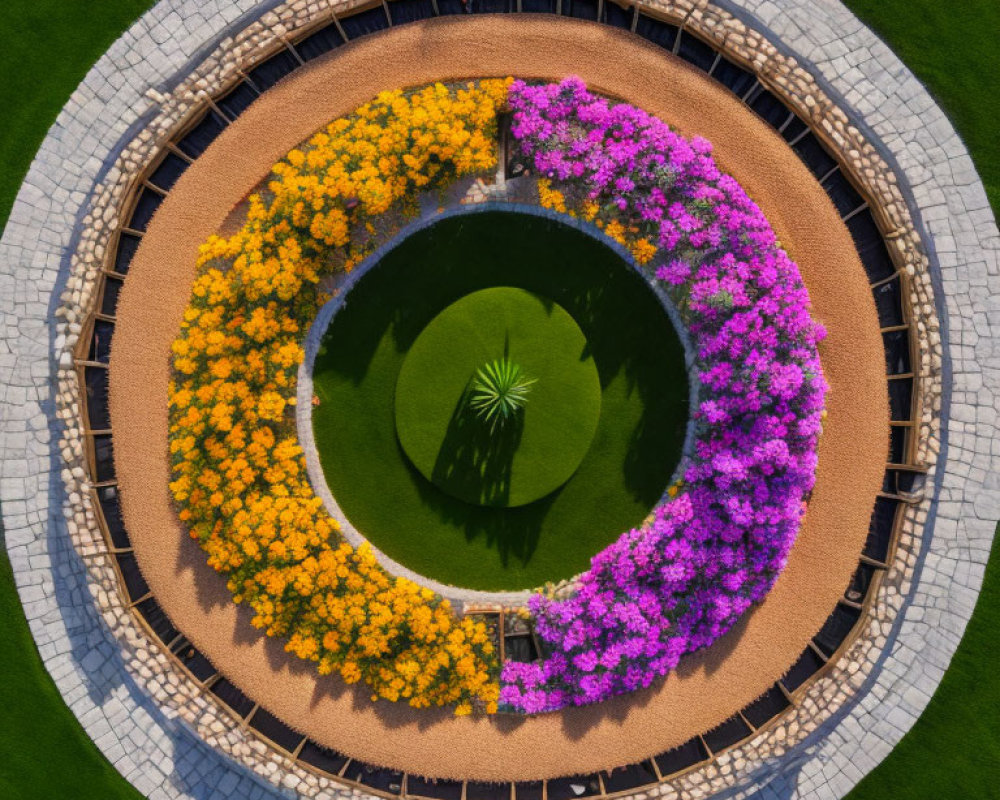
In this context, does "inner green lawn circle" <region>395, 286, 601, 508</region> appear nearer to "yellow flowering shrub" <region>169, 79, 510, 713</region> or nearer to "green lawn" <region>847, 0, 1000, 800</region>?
"yellow flowering shrub" <region>169, 79, 510, 713</region>

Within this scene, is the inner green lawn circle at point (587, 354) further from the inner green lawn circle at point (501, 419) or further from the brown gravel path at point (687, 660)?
the brown gravel path at point (687, 660)

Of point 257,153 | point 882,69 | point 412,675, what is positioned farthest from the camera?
point 882,69

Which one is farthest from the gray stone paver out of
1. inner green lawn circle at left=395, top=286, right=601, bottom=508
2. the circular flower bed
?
inner green lawn circle at left=395, top=286, right=601, bottom=508

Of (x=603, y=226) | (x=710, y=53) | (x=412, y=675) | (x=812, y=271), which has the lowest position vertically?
(x=412, y=675)

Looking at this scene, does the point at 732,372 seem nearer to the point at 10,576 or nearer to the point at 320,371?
the point at 320,371

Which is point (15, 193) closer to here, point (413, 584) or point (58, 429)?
point (58, 429)

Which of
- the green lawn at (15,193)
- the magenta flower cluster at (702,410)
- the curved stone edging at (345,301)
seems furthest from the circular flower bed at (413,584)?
the green lawn at (15,193)

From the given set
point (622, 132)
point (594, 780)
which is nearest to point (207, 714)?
point (594, 780)

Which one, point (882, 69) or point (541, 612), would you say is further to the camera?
point (882, 69)

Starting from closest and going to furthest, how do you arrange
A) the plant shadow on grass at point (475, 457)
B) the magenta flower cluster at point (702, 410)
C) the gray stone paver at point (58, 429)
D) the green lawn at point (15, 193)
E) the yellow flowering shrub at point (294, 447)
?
the magenta flower cluster at point (702, 410) < the yellow flowering shrub at point (294, 447) < the plant shadow on grass at point (475, 457) < the gray stone paver at point (58, 429) < the green lawn at point (15, 193)
